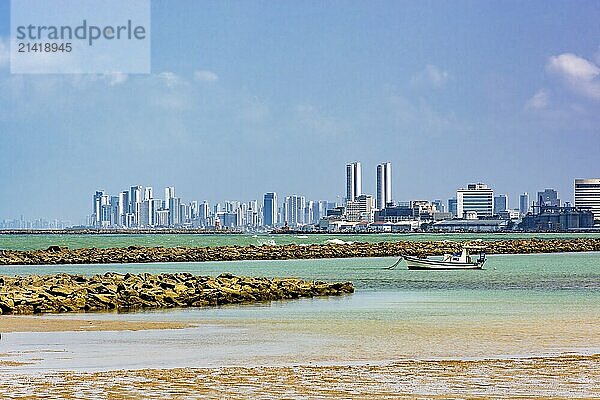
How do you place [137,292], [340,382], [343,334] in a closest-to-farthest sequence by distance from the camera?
[340,382] → [343,334] → [137,292]

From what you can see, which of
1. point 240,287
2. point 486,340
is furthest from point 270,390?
point 240,287

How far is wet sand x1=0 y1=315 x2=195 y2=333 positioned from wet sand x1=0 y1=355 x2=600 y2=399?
7.34m

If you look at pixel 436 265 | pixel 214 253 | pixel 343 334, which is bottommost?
pixel 343 334

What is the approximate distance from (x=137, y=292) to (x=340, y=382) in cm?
1636

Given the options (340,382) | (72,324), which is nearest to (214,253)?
(72,324)

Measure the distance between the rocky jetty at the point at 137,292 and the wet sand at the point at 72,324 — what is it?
2.37 metres

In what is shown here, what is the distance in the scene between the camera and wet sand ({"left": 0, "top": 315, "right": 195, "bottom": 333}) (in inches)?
882

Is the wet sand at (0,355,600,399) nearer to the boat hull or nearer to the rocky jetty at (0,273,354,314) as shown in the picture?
the rocky jetty at (0,273,354,314)

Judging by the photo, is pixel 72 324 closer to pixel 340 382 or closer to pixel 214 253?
pixel 340 382

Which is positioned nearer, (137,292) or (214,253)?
(137,292)

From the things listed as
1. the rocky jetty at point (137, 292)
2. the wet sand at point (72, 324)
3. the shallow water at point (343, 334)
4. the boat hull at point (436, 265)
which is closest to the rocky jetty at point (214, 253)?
the boat hull at point (436, 265)

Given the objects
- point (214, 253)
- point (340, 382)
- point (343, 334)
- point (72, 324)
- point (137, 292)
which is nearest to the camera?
point (340, 382)

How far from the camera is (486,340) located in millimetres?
20359

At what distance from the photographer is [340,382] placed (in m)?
14.3
